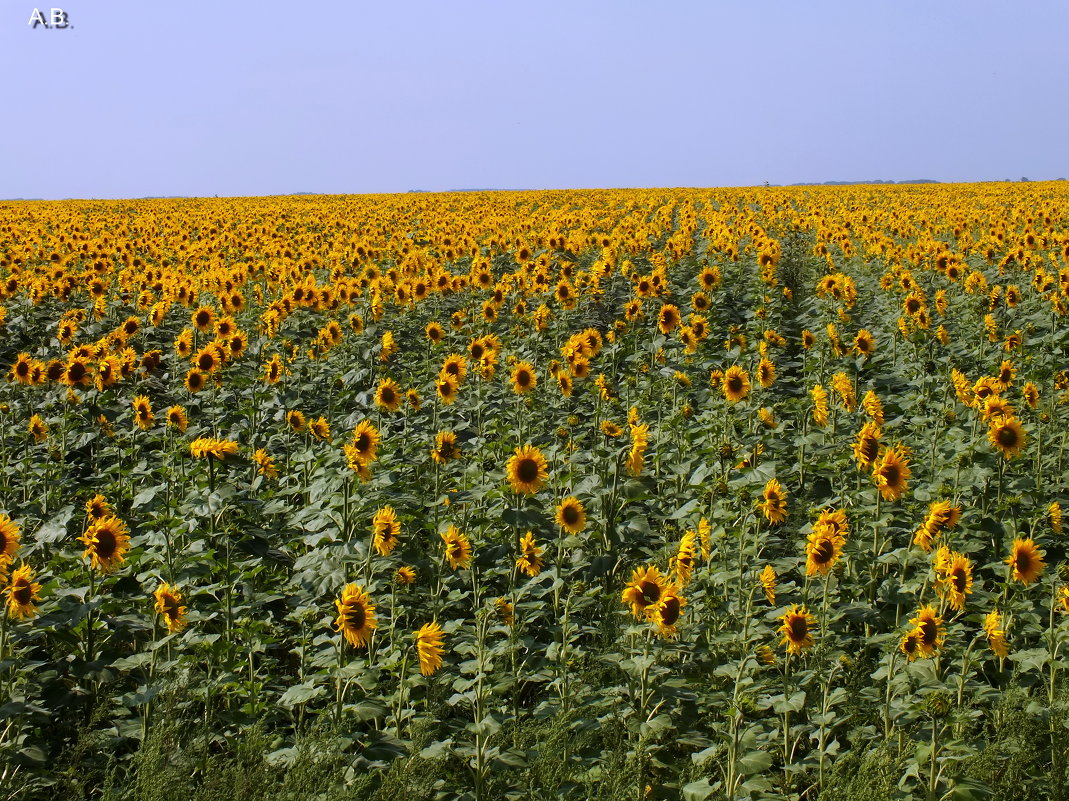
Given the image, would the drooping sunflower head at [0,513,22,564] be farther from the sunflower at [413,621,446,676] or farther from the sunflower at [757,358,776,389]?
the sunflower at [757,358,776,389]

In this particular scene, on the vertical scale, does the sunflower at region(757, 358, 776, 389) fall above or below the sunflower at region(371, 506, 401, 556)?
above

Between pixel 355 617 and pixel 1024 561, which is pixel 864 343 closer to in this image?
pixel 1024 561

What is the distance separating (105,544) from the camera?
4078 mm

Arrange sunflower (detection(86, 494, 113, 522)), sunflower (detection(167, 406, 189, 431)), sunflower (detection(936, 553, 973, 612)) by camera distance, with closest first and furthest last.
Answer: sunflower (detection(936, 553, 973, 612)) < sunflower (detection(86, 494, 113, 522)) < sunflower (detection(167, 406, 189, 431))

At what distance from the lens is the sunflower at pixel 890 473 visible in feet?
14.9

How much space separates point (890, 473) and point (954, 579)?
949mm

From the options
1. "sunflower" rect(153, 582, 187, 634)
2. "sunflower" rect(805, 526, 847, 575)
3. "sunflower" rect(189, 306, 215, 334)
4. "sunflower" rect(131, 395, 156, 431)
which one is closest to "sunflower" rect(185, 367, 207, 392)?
"sunflower" rect(131, 395, 156, 431)

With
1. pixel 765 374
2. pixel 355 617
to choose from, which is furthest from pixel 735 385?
pixel 355 617

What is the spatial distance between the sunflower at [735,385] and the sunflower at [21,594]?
4384 mm

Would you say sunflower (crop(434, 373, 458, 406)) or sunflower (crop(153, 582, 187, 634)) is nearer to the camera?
sunflower (crop(153, 582, 187, 634))

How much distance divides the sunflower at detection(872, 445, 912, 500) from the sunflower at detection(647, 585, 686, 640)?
1538 millimetres

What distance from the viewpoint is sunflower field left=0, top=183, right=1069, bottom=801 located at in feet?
11.7

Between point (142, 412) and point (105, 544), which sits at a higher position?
point (142, 412)

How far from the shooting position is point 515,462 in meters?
4.70
